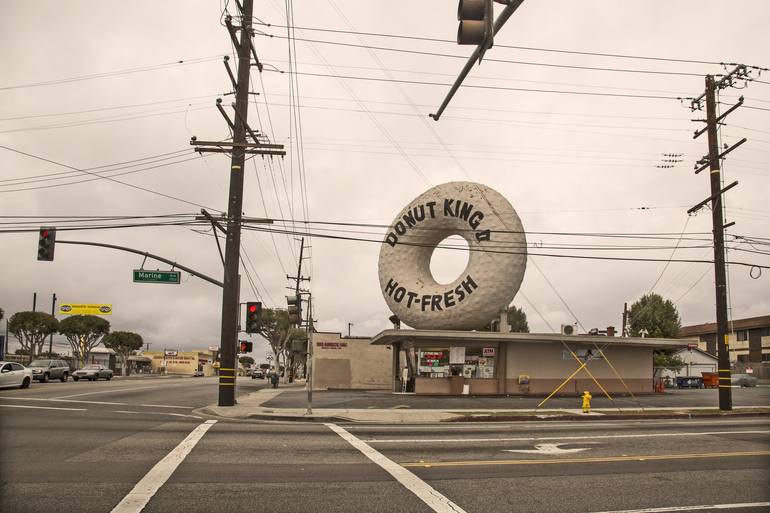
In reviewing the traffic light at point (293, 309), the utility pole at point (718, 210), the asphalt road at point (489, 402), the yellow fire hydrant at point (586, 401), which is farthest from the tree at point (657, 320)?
the traffic light at point (293, 309)

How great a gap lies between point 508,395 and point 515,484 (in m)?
20.1

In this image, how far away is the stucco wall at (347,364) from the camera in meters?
40.0

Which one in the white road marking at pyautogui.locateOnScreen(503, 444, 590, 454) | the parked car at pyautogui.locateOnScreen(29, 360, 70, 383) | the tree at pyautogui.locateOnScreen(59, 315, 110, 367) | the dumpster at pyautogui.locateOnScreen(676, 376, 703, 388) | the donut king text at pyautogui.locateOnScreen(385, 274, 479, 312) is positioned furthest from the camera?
the tree at pyautogui.locateOnScreen(59, 315, 110, 367)

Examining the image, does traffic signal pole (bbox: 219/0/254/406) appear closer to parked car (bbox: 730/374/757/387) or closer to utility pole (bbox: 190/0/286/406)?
utility pole (bbox: 190/0/286/406)

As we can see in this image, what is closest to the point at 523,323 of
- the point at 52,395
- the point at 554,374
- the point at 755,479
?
the point at 554,374

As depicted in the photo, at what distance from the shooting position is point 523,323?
87000 millimetres

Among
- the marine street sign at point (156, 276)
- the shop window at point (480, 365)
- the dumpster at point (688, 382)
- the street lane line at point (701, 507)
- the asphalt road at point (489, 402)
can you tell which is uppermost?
the marine street sign at point (156, 276)

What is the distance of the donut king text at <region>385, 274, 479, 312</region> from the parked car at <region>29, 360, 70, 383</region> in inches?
1040

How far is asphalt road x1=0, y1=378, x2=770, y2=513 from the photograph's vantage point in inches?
301

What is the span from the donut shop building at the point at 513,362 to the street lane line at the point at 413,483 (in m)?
15.7

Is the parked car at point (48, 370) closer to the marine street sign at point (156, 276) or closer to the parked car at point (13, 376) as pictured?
the parked car at point (13, 376)

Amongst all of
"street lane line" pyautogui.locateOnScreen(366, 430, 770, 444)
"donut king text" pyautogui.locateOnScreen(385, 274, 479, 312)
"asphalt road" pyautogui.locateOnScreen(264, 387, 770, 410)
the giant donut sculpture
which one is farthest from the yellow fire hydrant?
"donut king text" pyautogui.locateOnScreen(385, 274, 479, 312)

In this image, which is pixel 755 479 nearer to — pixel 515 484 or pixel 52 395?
pixel 515 484

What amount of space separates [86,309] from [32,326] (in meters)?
20.8
